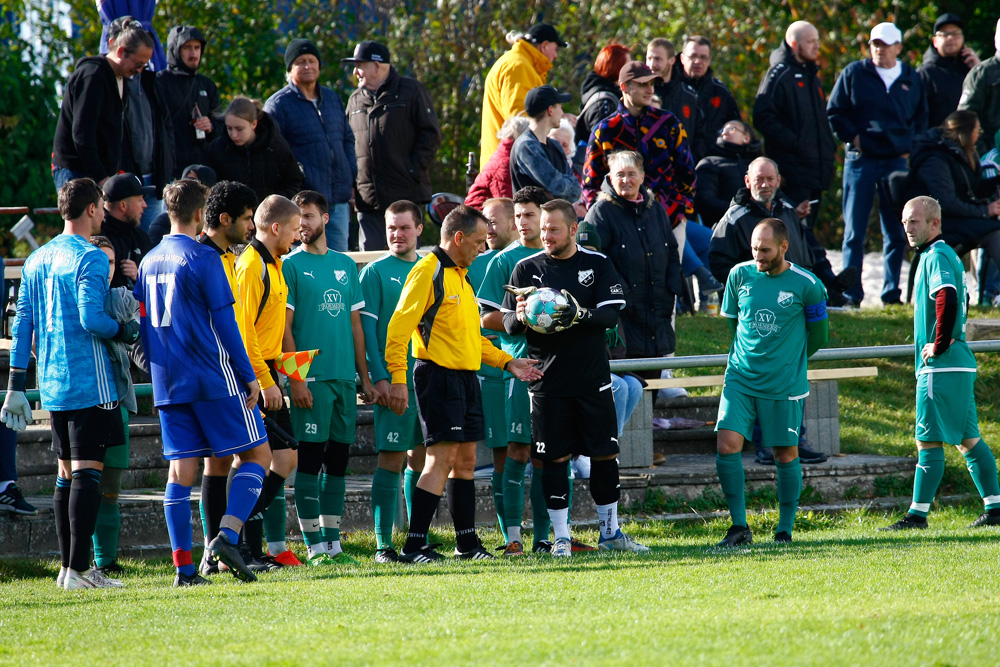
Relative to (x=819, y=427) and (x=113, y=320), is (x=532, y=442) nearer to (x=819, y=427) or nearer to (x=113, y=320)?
(x=113, y=320)

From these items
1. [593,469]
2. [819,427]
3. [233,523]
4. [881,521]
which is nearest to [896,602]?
[593,469]

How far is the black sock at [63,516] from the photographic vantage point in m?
7.20

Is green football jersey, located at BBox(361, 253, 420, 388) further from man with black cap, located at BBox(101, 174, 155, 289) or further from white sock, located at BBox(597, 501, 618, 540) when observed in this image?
man with black cap, located at BBox(101, 174, 155, 289)

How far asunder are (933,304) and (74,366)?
5.55 metres

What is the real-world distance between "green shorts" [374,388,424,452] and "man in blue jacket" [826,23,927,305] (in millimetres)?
7344

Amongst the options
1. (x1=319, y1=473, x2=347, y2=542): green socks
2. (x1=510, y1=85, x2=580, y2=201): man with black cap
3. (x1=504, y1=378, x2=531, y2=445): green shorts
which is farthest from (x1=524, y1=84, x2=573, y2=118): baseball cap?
(x1=319, y1=473, x2=347, y2=542): green socks

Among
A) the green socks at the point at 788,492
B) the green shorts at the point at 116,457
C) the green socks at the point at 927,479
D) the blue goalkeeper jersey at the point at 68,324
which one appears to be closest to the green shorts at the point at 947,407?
the green socks at the point at 927,479

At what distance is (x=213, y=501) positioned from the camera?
23.6 ft

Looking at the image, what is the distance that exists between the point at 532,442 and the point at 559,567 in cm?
105

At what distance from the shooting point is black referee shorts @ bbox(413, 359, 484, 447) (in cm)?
783

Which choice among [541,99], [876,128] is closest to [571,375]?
[541,99]

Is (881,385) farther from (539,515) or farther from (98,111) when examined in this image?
(98,111)

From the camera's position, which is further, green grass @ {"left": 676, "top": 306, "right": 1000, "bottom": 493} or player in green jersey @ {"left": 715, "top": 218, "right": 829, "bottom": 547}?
green grass @ {"left": 676, "top": 306, "right": 1000, "bottom": 493}

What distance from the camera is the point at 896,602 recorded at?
5703 mm
